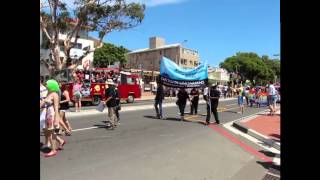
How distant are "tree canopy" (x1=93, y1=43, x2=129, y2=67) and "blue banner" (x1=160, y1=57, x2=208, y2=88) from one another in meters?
58.1

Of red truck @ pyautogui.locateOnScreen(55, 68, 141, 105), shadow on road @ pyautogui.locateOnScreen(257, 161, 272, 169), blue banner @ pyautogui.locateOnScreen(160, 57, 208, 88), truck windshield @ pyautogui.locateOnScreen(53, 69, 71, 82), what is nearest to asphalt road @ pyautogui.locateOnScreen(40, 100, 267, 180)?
shadow on road @ pyautogui.locateOnScreen(257, 161, 272, 169)

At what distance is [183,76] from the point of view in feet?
58.9

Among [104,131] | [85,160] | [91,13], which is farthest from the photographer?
[91,13]

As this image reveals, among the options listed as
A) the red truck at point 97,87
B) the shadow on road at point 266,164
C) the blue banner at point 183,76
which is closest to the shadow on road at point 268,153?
the shadow on road at point 266,164

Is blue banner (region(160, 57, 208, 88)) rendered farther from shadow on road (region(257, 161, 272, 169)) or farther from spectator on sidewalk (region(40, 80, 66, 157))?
spectator on sidewalk (region(40, 80, 66, 157))

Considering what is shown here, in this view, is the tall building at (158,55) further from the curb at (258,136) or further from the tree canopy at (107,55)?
the curb at (258,136)

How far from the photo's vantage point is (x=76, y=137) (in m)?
12.4

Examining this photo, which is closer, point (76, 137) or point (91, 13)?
point (76, 137)

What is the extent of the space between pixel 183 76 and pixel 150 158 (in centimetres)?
906

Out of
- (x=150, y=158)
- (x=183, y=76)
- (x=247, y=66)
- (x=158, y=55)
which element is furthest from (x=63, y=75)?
(x=247, y=66)

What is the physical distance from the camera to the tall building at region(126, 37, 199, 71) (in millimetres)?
103438
